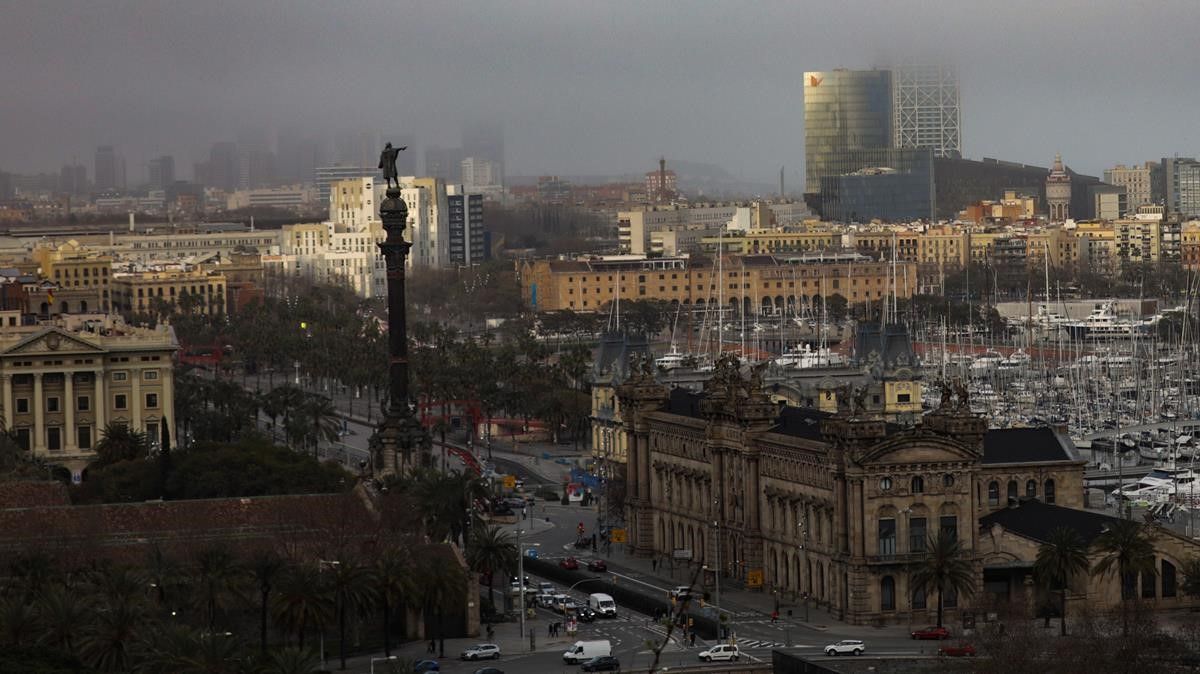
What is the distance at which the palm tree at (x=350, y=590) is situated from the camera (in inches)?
2746

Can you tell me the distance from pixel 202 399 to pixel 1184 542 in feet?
207

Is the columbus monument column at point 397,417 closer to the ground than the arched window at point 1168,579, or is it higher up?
higher up

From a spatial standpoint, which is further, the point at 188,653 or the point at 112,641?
the point at 112,641

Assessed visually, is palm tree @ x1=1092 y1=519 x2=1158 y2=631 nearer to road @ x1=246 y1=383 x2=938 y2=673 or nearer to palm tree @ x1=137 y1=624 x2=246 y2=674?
road @ x1=246 y1=383 x2=938 y2=673

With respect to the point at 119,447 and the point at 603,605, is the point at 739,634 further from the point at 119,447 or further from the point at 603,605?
the point at 119,447

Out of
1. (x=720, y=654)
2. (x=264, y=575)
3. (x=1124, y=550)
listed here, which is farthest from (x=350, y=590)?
(x=1124, y=550)

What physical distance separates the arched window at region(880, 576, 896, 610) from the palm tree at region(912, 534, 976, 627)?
38.1 inches

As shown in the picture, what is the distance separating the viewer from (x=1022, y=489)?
83.2 metres

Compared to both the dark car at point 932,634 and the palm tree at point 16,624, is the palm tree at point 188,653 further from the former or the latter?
the dark car at point 932,634

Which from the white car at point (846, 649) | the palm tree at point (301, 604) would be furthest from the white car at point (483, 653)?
the white car at point (846, 649)

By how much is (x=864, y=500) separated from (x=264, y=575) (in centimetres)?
1633

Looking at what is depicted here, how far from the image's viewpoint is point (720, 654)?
69250mm

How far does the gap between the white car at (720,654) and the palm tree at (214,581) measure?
12.0 m

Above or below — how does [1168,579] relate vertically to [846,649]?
above
